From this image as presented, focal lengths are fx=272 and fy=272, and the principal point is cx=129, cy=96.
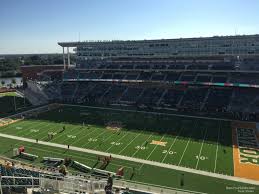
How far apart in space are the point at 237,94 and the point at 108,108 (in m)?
24.8

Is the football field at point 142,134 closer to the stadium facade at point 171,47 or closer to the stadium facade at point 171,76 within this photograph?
the stadium facade at point 171,76

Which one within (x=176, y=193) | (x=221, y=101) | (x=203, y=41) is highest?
(x=203, y=41)

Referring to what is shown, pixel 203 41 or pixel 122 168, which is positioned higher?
pixel 203 41

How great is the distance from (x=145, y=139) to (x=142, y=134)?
2.08m

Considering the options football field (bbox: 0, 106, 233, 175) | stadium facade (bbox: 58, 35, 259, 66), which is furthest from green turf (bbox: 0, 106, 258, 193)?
stadium facade (bbox: 58, 35, 259, 66)

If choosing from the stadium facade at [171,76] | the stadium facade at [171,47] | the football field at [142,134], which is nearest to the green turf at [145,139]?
the football field at [142,134]

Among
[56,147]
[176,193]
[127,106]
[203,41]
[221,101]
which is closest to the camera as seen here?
[176,193]

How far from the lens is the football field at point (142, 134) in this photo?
2916cm

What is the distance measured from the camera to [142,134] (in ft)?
121

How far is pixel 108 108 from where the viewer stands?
53156 millimetres

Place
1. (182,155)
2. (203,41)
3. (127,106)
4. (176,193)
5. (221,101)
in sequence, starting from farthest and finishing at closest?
1. (203,41)
2. (127,106)
3. (221,101)
4. (182,155)
5. (176,193)

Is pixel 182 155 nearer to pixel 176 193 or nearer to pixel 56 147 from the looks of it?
pixel 176 193

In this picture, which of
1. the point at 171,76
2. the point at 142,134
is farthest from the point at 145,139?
the point at 171,76

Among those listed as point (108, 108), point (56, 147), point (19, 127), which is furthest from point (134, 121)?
point (19, 127)
